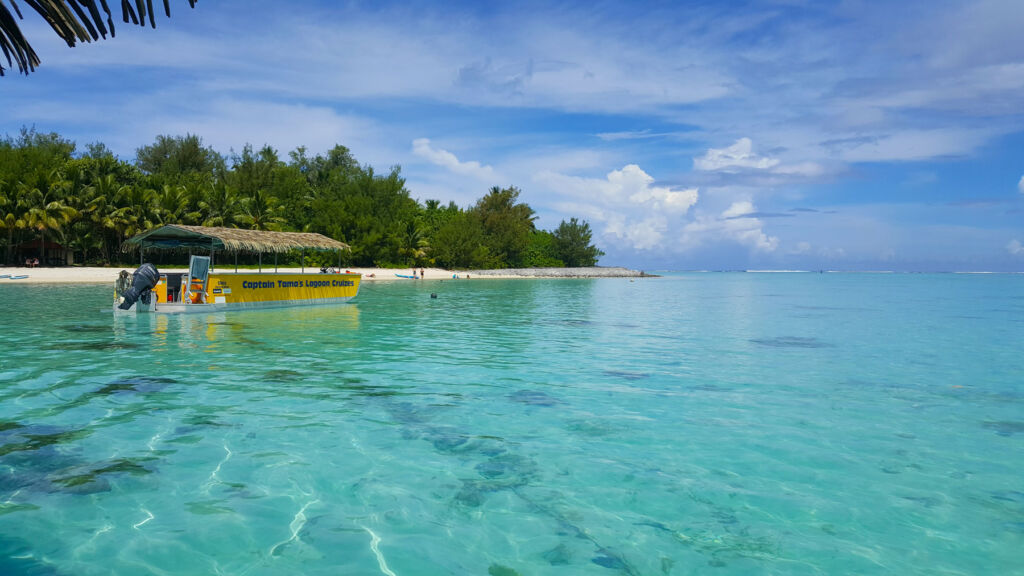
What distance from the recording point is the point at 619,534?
440 centimetres

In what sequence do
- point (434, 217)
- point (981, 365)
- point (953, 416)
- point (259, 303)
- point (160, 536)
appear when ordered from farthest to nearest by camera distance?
point (434, 217) < point (259, 303) < point (981, 365) < point (953, 416) < point (160, 536)

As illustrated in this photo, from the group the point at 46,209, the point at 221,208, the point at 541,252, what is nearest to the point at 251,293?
the point at 46,209

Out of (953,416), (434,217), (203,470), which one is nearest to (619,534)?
(203,470)

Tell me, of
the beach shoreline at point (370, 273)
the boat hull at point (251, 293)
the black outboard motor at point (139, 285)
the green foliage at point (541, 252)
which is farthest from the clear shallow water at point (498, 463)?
the green foliage at point (541, 252)

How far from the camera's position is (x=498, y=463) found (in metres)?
5.88

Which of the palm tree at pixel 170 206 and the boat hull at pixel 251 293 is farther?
the palm tree at pixel 170 206

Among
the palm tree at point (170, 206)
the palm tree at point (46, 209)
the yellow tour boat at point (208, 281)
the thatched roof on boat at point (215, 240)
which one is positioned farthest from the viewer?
the palm tree at point (170, 206)

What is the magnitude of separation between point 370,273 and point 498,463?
182 feet

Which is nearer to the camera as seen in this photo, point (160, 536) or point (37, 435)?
point (160, 536)

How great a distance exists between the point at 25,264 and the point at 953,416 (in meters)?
57.3

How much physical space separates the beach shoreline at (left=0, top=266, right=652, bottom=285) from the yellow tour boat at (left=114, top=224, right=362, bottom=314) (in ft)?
3.34

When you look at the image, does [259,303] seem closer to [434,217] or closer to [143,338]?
[143,338]

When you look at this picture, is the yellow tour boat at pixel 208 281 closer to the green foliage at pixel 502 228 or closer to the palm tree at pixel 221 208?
the palm tree at pixel 221 208

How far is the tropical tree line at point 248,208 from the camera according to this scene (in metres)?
45.6
